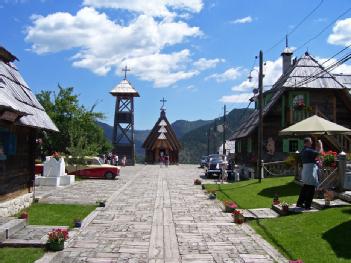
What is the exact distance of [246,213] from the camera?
13992 millimetres

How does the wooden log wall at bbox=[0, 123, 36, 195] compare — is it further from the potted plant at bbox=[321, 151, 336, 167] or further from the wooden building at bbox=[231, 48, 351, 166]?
the wooden building at bbox=[231, 48, 351, 166]

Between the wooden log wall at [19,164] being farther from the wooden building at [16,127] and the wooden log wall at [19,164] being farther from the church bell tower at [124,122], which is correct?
the church bell tower at [124,122]

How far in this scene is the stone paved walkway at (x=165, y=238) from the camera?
9.15 meters

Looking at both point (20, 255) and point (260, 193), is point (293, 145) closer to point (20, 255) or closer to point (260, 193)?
point (260, 193)

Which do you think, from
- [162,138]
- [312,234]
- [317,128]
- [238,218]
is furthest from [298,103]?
[162,138]

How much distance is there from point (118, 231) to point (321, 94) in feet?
75.5

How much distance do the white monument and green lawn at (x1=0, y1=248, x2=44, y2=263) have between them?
1576 cm

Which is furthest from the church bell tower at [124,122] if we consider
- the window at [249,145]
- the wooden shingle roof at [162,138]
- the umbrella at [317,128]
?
the umbrella at [317,128]

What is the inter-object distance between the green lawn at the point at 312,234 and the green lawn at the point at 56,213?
5.25m

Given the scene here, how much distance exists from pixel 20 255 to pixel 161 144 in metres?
55.9

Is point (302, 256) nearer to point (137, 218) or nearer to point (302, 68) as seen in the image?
point (137, 218)

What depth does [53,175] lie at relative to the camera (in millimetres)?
25547

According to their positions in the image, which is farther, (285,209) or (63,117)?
(63,117)

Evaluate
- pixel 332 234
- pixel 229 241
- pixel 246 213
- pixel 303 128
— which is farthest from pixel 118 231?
pixel 303 128
